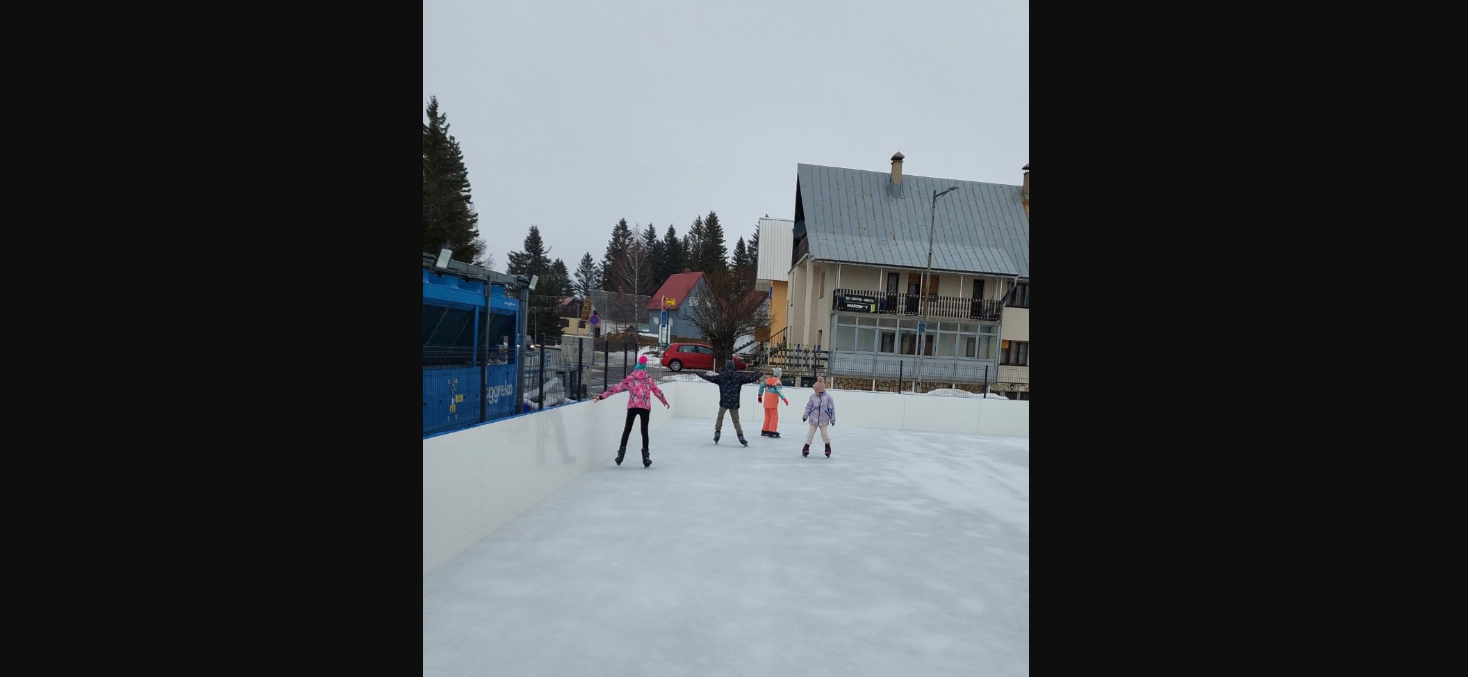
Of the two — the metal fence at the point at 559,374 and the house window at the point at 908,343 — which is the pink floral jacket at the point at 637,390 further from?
the house window at the point at 908,343

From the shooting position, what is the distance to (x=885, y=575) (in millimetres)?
5465

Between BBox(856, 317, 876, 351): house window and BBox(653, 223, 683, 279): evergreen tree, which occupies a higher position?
BBox(653, 223, 683, 279): evergreen tree

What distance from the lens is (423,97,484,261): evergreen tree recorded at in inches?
1359

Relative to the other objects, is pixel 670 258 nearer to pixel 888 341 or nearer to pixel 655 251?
pixel 655 251

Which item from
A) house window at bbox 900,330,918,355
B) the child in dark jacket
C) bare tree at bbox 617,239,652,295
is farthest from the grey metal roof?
bare tree at bbox 617,239,652,295

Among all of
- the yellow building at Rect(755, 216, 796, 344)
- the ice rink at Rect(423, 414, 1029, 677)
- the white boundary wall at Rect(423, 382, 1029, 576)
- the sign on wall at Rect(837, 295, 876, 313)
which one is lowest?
the ice rink at Rect(423, 414, 1029, 677)

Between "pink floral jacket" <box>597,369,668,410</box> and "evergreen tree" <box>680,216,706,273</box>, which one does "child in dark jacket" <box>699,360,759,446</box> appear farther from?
"evergreen tree" <box>680,216,706,273</box>

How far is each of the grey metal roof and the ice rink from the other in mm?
20000

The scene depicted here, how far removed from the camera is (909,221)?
3050 cm

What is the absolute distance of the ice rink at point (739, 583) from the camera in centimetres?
384
